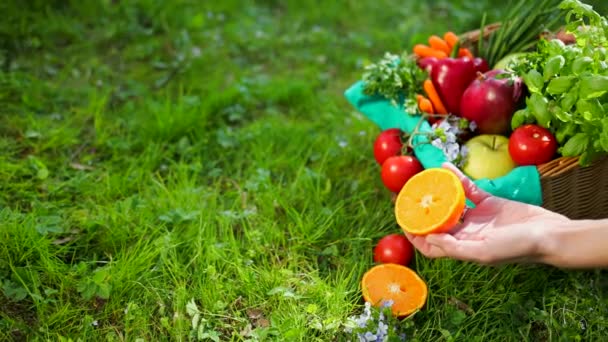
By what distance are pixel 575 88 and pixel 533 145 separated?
0.87 feet

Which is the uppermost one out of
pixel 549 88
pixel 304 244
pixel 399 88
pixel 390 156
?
pixel 549 88

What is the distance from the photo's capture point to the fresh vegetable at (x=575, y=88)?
2.12m

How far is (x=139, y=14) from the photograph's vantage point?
4406mm

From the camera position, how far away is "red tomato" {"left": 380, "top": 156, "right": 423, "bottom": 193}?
261 centimetres

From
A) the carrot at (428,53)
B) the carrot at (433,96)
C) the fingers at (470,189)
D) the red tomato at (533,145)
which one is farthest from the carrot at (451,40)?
the fingers at (470,189)

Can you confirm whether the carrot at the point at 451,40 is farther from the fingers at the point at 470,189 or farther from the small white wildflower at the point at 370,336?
the small white wildflower at the point at 370,336

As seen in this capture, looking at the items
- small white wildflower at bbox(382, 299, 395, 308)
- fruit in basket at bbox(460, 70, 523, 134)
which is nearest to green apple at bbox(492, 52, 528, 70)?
fruit in basket at bbox(460, 70, 523, 134)

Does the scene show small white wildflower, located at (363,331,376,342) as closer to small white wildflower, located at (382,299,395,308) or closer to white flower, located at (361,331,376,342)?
white flower, located at (361,331,376,342)

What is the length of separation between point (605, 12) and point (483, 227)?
114 cm

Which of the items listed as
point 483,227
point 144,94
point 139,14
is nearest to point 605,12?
point 483,227

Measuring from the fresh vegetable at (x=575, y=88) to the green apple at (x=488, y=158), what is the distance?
187mm

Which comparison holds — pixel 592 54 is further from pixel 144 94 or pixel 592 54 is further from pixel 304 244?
pixel 144 94

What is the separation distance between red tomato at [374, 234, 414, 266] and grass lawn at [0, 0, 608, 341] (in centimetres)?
6

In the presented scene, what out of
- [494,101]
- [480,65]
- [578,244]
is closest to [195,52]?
[480,65]
